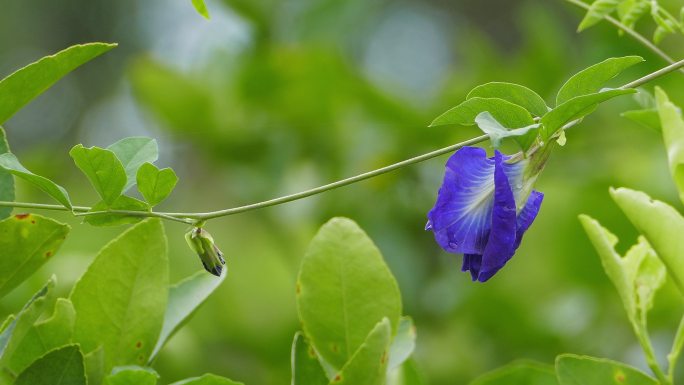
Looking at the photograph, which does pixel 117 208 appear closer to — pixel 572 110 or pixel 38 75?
pixel 38 75

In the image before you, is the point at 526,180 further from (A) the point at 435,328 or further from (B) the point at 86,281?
(A) the point at 435,328

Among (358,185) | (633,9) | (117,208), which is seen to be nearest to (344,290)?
(117,208)

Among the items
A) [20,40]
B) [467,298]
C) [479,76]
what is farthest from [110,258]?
[20,40]

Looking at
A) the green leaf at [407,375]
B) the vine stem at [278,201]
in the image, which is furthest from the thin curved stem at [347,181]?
the green leaf at [407,375]

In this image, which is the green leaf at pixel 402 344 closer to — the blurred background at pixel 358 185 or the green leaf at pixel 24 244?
the green leaf at pixel 24 244

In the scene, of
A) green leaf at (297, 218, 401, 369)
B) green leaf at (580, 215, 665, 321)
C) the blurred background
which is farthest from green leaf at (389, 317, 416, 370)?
the blurred background

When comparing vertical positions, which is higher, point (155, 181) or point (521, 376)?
point (155, 181)
